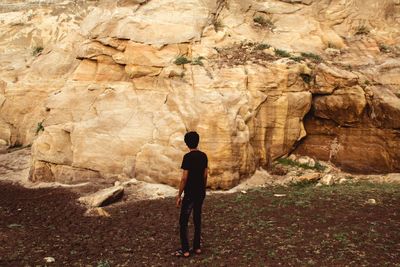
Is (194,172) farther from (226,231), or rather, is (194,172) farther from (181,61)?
(181,61)

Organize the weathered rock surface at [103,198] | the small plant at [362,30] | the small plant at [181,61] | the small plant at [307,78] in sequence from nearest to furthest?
the weathered rock surface at [103,198] → the small plant at [181,61] → the small plant at [307,78] → the small plant at [362,30]

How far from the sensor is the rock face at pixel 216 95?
1197 cm

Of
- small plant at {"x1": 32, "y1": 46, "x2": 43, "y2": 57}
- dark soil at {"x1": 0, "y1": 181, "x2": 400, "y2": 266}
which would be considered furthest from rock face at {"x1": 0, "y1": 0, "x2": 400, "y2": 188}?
small plant at {"x1": 32, "y1": 46, "x2": 43, "y2": 57}

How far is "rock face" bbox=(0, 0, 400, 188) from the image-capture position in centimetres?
1197

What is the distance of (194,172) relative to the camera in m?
6.66

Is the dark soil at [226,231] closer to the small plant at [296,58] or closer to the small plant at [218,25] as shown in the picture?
the small plant at [296,58]

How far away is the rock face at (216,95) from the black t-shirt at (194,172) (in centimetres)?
480

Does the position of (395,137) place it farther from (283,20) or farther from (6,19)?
(6,19)

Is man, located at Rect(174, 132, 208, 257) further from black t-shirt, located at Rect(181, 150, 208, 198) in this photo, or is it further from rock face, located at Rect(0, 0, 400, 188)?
rock face, located at Rect(0, 0, 400, 188)

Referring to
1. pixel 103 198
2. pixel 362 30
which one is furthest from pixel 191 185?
pixel 362 30

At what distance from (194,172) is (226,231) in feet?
6.19

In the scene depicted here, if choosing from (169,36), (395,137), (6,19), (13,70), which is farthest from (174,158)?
(6,19)

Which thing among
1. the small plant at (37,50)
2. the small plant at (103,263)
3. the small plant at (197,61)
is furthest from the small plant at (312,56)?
the small plant at (37,50)

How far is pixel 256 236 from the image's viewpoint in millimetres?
7582
